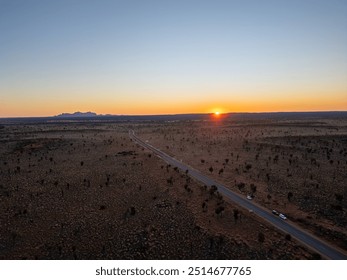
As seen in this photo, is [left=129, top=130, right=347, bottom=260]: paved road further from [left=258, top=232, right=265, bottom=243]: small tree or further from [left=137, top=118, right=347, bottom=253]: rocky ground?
[left=258, top=232, right=265, bottom=243]: small tree

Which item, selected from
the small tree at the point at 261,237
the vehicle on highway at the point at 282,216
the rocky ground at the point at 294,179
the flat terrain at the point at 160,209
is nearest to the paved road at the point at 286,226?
the vehicle on highway at the point at 282,216

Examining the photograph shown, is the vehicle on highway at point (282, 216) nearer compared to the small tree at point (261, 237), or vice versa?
the small tree at point (261, 237)

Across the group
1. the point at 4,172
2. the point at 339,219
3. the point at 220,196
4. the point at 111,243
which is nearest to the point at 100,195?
the point at 111,243

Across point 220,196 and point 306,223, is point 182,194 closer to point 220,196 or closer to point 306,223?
point 220,196

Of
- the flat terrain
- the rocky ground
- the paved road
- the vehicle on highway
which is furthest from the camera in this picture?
the rocky ground

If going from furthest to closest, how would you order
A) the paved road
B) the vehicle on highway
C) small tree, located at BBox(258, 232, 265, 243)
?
the vehicle on highway, small tree, located at BBox(258, 232, 265, 243), the paved road

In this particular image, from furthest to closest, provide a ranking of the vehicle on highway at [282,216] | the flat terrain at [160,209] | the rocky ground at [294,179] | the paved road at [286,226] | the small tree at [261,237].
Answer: the rocky ground at [294,179]
the vehicle on highway at [282,216]
the small tree at [261,237]
the flat terrain at [160,209]
the paved road at [286,226]

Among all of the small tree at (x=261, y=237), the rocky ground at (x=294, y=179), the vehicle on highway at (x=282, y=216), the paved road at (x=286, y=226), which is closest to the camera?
the paved road at (x=286, y=226)

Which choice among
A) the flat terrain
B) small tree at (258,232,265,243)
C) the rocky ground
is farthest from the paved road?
small tree at (258,232,265,243)

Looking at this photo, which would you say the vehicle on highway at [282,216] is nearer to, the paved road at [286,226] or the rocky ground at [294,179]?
the paved road at [286,226]

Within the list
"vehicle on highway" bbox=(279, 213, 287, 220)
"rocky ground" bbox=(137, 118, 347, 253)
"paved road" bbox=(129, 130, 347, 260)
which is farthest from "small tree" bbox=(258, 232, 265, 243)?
"rocky ground" bbox=(137, 118, 347, 253)

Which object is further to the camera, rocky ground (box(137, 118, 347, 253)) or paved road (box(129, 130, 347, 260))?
rocky ground (box(137, 118, 347, 253))
